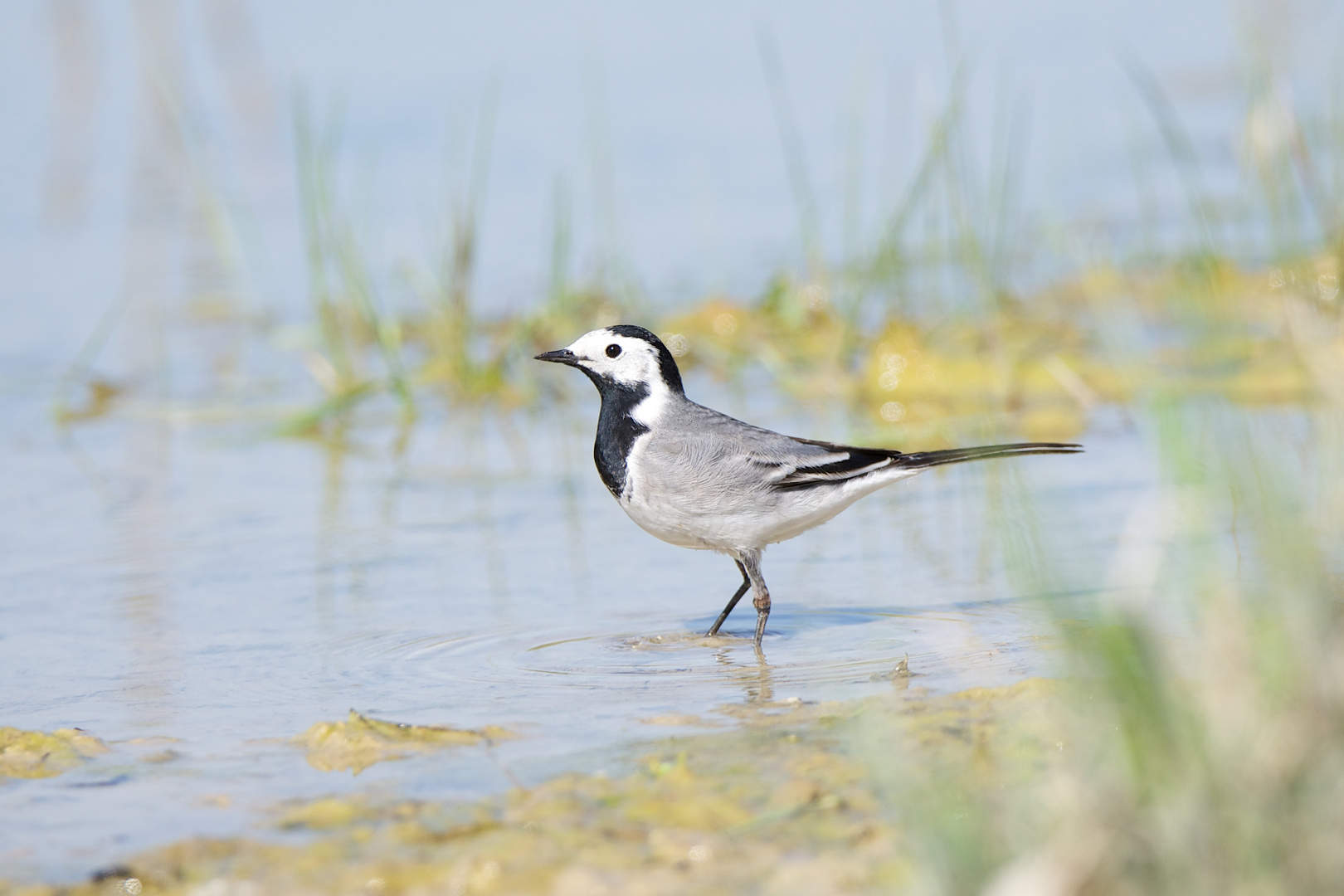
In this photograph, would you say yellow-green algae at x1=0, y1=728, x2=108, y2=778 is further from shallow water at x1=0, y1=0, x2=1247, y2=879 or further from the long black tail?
the long black tail

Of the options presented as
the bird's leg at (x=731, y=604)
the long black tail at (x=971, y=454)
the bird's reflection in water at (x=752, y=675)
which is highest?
the long black tail at (x=971, y=454)

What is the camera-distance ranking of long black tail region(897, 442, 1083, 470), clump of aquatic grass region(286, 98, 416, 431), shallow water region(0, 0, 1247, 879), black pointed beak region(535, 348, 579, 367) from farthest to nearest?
clump of aquatic grass region(286, 98, 416, 431) → black pointed beak region(535, 348, 579, 367) → long black tail region(897, 442, 1083, 470) → shallow water region(0, 0, 1247, 879)

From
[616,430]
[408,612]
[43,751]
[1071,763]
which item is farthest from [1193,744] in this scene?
[616,430]

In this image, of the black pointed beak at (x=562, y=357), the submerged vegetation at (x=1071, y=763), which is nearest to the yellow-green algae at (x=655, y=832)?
the submerged vegetation at (x=1071, y=763)

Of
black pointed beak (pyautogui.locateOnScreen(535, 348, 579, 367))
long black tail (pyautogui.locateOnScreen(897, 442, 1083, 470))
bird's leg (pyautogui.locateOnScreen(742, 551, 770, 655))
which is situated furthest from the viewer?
black pointed beak (pyautogui.locateOnScreen(535, 348, 579, 367))

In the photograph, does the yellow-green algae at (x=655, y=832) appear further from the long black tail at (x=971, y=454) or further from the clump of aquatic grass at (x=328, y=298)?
the clump of aquatic grass at (x=328, y=298)

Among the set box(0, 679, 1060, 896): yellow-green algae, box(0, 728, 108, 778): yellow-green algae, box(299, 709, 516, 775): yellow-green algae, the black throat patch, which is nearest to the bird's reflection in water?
box(0, 679, 1060, 896): yellow-green algae

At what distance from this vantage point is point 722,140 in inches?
625

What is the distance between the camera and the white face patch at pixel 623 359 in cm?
591

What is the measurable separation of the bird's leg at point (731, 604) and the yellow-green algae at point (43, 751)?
2015 millimetres

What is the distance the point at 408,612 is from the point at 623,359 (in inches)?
50.4

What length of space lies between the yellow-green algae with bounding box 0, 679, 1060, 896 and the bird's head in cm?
232

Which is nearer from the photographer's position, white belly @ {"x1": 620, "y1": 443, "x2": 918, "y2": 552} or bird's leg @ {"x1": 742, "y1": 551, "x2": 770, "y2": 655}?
bird's leg @ {"x1": 742, "y1": 551, "x2": 770, "y2": 655}

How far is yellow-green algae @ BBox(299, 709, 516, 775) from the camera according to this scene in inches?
Answer: 150
